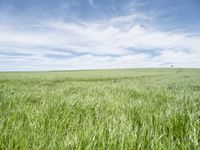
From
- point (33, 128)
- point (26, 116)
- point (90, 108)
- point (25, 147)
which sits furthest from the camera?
point (90, 108)

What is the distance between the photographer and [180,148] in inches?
76.7

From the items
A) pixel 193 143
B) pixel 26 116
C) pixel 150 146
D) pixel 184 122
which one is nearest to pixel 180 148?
pixel 193 143

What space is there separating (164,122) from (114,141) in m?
1.31

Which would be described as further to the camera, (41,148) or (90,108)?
(90,108)

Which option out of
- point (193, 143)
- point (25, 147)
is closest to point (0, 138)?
point (25, 147)

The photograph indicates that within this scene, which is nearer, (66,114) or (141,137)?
(141,137)

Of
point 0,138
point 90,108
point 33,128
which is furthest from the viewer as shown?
point 90,108

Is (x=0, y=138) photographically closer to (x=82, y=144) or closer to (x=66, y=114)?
(x=82, y=144)

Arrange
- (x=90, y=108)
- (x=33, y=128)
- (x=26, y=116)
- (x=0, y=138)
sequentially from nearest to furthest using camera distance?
(x=0, y=138), (x=33, y=128), (x=26, y=116), (x=90, y=108)

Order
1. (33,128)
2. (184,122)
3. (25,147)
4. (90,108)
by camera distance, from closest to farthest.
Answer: (25,147)
(33,128)
(184,122)
(90,108)

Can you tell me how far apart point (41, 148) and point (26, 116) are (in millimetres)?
1573

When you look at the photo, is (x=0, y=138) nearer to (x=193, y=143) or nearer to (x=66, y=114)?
(x=66, y=114)

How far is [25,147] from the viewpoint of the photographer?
1.90 metres

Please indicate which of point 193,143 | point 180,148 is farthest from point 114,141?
point 193,143
